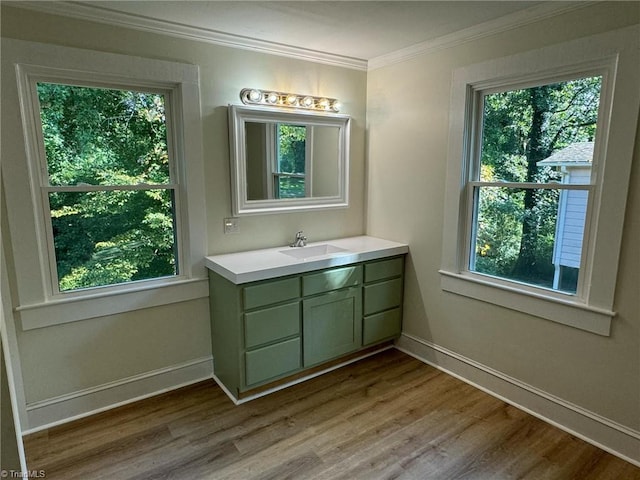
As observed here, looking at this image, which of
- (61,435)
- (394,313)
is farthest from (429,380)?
(61,435)

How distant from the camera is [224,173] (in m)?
2.76

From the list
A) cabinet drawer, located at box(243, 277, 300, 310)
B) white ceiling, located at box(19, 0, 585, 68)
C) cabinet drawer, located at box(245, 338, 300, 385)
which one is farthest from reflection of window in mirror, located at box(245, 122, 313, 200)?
cabinet drawer, located at box(245, 338, 300, 385)

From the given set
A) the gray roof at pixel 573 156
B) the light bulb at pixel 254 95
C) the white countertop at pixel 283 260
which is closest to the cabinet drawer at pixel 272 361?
the white countertop at pixel 283 260

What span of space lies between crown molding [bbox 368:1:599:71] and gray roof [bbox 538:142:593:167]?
71 centimetres

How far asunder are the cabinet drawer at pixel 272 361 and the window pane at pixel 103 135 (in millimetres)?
1291

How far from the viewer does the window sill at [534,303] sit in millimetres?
2141

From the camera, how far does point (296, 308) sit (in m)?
2.65

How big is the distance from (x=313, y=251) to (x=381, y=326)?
81 centimetres

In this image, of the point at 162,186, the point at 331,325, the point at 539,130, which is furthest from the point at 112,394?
the point at 539,130

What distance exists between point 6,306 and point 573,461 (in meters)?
3.11

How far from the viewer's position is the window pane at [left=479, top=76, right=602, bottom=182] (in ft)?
7.08

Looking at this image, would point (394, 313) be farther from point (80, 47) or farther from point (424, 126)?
point (80, 47)

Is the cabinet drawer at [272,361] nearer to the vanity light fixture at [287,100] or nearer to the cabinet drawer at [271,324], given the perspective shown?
the cabinet drawer at [271,324]

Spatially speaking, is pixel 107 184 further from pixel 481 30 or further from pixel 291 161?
pixel 481 30
